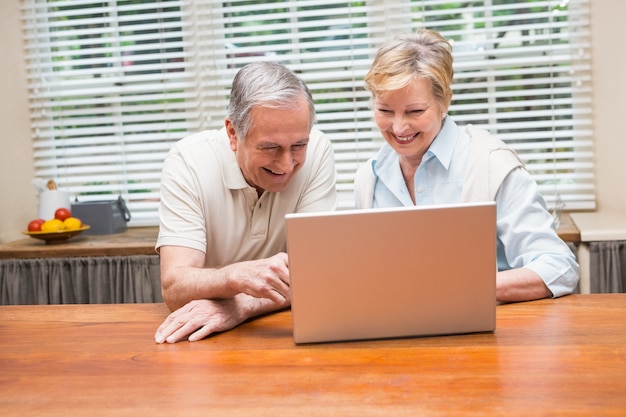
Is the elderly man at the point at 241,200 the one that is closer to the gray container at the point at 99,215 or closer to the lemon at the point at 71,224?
the lemon at the point at 71,224

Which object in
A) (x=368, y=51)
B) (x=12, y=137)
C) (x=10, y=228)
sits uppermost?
(x=368, y=51)

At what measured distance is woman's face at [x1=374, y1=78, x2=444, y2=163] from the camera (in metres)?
2.05

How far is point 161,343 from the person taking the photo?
1.70 meters

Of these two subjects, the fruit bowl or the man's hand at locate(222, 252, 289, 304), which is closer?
the man's hand at locate(222, 252, 289, 304)

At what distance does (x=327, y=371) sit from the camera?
144 centimetres

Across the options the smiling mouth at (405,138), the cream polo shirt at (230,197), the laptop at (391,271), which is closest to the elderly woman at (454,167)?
the smiling mouth at (405,138)

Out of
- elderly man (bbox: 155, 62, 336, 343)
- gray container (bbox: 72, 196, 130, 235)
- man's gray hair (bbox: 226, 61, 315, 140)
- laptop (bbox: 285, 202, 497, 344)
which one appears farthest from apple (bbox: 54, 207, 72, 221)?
laptop (bbox: 285, 202, 497, 344)

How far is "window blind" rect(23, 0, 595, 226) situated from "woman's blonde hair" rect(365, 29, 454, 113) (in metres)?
1.77

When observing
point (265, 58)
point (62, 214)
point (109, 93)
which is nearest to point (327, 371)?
point (62, 214)

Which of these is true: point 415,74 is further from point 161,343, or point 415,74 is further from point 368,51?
point 368,51

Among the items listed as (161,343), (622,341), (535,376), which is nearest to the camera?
(535,376)

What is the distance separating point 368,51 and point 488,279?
8.12 feet

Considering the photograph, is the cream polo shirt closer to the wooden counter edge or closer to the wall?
the wooden counter edge

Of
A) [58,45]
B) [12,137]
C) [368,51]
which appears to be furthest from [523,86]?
[12,137]
